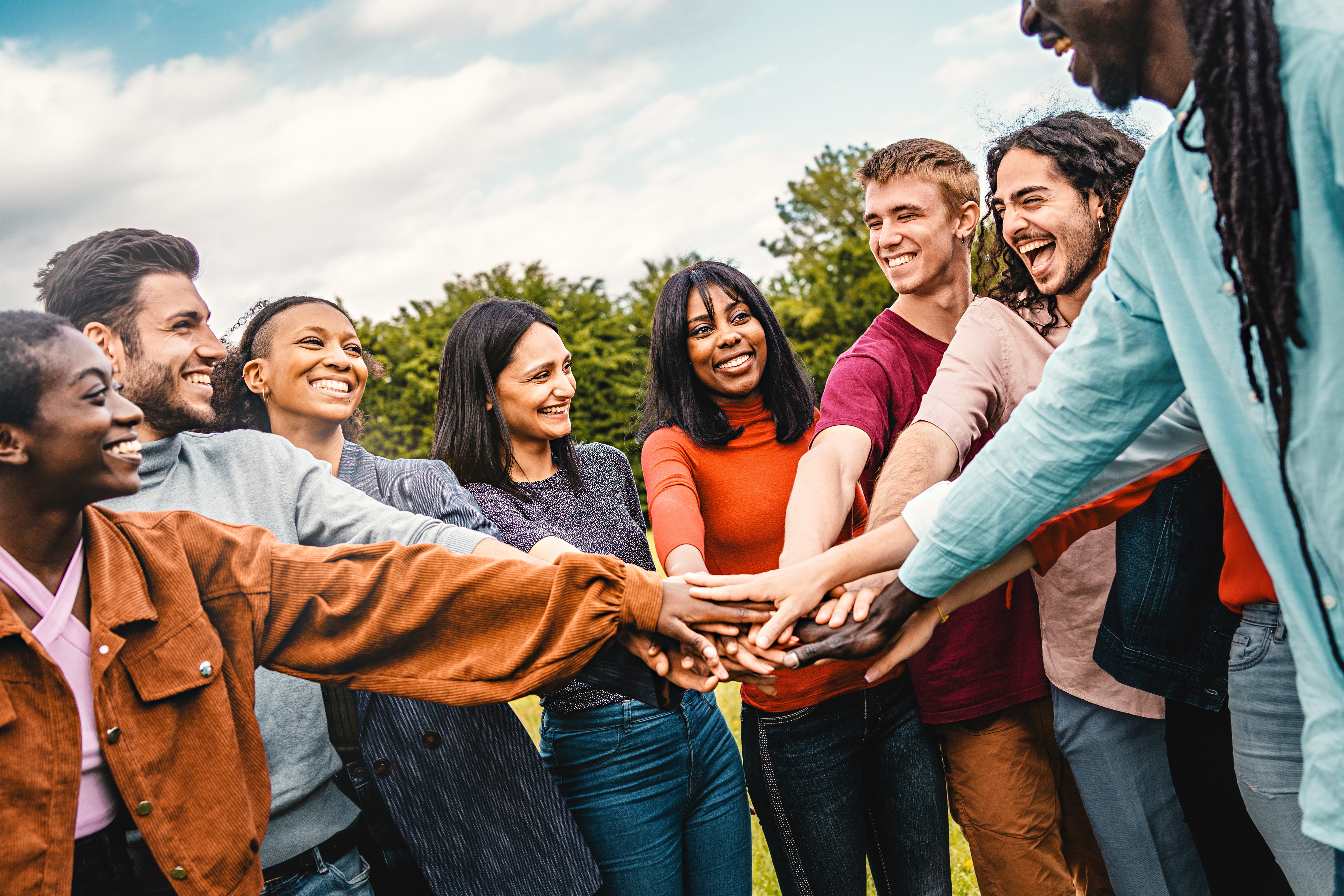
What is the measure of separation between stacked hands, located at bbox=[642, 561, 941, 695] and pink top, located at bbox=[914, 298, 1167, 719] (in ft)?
1.46

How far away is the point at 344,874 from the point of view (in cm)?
179

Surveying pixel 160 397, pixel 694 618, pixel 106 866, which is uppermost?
pixel 160 397

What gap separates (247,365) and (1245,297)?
8.22 feet

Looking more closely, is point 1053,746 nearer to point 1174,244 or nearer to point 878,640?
point 878,640

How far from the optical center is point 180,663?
1458 mm

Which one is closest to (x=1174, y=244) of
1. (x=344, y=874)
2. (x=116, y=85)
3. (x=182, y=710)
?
(x=182, y=710)

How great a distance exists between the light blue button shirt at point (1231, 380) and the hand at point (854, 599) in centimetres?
51

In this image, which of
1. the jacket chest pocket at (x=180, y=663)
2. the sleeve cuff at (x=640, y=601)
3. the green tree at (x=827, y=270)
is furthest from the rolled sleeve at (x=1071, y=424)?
the green tree at (x=827, y=270)

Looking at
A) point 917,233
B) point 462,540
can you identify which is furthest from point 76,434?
point 917,233

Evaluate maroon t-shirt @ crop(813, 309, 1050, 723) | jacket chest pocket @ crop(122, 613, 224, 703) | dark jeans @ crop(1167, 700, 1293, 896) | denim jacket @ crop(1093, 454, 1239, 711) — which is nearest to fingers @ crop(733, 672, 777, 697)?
maroon t-shirt @ crop(813, 309, 1050, 723)

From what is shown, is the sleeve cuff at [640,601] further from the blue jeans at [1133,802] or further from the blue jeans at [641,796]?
the blue jeans at [1133,802]

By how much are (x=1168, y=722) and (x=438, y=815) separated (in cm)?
215

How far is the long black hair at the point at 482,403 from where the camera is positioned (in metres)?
2.76

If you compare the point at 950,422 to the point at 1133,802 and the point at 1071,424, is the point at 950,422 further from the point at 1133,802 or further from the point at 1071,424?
the point at 1133,802
